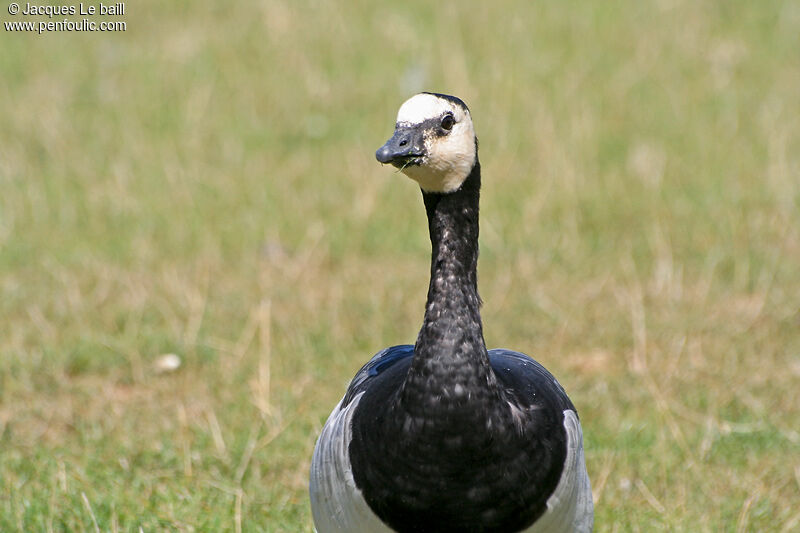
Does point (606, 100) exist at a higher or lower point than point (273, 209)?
higher

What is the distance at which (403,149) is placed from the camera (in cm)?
344

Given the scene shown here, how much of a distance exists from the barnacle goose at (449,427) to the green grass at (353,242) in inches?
38.7

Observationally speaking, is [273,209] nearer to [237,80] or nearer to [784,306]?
[237,80]

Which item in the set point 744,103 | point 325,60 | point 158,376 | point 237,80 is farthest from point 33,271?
point 744,103

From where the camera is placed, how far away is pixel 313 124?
975cm

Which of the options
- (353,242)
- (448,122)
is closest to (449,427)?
(448,122)

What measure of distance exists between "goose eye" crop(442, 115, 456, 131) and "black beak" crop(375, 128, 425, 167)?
12cm

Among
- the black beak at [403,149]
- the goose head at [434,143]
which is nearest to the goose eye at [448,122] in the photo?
the goose head at [434,143]

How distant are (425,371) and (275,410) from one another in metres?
2.35

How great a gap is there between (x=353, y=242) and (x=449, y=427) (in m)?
4.60

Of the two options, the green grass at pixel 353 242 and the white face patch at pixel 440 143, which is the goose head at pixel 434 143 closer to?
the white face patch at pixel 440 143

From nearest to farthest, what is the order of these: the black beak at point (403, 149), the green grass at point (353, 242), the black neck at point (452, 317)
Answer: the black beak at point (403, 149)
the black neck at point (452, 317)
the green grass at point (353, 242)

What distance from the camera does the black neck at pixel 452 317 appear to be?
3.50 metres

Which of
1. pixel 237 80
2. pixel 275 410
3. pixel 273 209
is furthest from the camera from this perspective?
pixel 237 80
